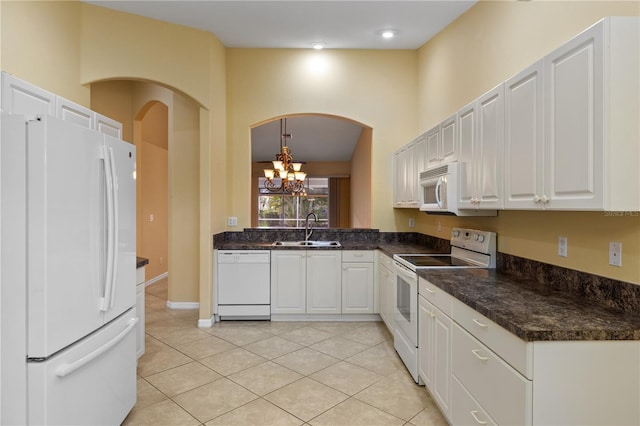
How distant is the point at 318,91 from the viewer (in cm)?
456

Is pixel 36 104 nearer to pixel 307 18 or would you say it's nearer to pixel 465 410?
pixel 307 18

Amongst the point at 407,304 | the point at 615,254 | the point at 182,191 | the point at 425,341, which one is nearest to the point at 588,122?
the point at 615,254

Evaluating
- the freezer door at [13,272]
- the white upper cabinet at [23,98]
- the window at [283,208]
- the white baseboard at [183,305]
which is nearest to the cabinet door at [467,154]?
the freezer door at [13,272]

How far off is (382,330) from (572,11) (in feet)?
10.5

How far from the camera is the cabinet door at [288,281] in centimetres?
418

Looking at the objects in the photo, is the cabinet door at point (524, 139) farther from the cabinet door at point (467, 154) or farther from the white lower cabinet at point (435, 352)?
the white lower cabinet at point (435, 352)

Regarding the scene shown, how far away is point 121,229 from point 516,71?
2.78m

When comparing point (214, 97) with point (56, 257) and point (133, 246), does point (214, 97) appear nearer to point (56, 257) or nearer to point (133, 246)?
point (133, 246)

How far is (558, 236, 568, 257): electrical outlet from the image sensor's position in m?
2.01

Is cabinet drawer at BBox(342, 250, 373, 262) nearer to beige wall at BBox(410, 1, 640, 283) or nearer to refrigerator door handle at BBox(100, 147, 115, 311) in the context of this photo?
beige wall at BBox(410, 1, 640, 283)

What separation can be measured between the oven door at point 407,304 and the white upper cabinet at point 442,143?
0.97m

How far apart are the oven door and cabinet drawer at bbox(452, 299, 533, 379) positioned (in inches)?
29.5

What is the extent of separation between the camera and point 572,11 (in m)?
1.97

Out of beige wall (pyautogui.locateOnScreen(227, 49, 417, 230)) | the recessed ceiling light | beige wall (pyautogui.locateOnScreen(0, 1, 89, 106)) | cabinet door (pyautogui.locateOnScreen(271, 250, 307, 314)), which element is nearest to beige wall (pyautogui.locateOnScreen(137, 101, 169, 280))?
beige wall (pyautogui.locateOnScreen(227, 49, 417, 230))
